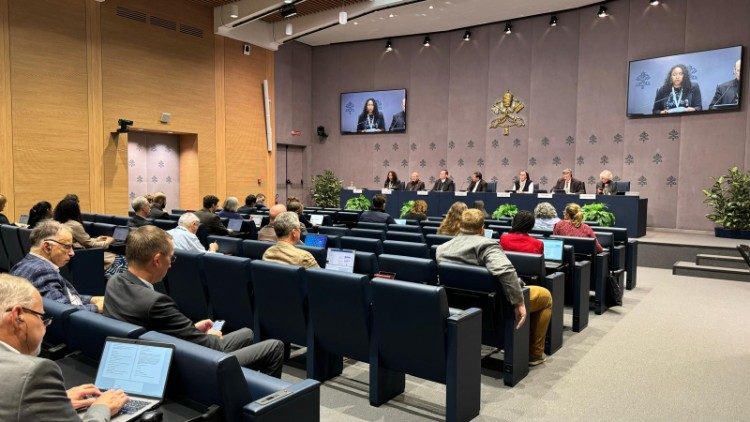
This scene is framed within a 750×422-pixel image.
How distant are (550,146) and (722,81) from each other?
3.56m

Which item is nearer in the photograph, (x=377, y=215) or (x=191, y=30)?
(x=377, y=215)

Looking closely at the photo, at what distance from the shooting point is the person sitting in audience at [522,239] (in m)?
4.23

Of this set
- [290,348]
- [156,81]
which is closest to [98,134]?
[156,81]

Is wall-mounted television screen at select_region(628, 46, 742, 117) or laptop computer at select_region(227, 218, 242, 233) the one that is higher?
wall-mounted television screen at select_region(628, 46, 742, 117)

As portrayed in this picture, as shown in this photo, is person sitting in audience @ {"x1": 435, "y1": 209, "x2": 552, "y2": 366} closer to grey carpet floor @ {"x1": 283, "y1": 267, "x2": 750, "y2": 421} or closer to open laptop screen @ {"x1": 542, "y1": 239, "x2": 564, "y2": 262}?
grey carpet floor @ {"x1": 283, "y1": 267, "x2": 750, "y2": 421}

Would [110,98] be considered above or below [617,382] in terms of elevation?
above

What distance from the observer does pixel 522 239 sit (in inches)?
169

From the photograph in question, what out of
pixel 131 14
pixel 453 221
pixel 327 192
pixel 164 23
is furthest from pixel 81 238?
pixel 327 192

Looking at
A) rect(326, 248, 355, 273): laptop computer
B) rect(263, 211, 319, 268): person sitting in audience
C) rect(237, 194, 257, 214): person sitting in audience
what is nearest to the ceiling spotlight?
rect(237, 194, 257, 214): person sitting in audience

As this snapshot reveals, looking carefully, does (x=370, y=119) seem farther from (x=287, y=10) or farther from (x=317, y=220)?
(x=317, y=220)

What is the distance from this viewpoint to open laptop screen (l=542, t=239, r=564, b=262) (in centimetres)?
464

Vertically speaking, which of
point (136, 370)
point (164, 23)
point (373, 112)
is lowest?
point (136, 370)

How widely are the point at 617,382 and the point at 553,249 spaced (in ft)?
4.73

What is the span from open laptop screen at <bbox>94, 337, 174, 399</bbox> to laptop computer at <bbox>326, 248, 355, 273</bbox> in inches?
95.0
